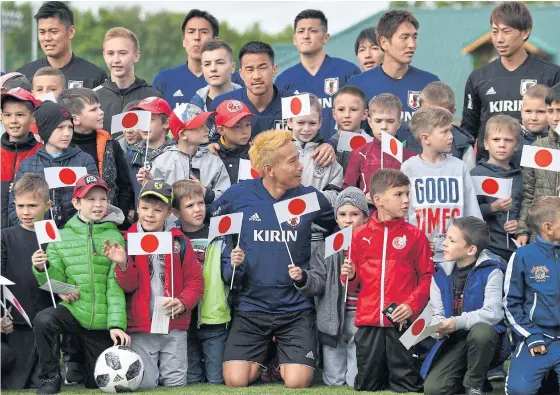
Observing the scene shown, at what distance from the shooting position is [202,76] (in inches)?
497

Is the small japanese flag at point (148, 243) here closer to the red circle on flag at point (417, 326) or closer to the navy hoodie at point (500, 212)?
the red circle on flag at point (417, 326)

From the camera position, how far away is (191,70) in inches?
500

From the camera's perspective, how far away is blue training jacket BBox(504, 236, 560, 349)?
349 inches

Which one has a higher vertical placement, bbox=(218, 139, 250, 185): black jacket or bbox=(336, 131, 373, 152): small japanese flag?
bbox=(336, 131, 373, 152): small japanese flag

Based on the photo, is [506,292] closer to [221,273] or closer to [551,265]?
[551,265]

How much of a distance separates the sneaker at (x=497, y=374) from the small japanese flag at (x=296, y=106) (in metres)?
2.64

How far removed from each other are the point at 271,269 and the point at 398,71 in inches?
112

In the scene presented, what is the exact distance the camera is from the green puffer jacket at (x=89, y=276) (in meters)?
9.42

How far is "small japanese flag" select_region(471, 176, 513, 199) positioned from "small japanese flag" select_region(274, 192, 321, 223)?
1.42 meters

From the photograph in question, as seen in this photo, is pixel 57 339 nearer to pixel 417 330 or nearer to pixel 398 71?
pixel 417 330

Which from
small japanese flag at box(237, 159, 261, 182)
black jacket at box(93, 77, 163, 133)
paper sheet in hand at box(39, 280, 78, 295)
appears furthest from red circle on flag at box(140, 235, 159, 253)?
black jacket at box(93, 77, 163, 133)

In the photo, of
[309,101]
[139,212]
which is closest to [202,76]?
[309,101]

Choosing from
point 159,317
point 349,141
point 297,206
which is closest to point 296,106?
point 349,141

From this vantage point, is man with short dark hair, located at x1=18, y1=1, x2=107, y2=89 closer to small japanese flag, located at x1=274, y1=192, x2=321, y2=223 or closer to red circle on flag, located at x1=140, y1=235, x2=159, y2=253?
red circle on flag, located at x1=140, y1=235, x2=159, y2=253
